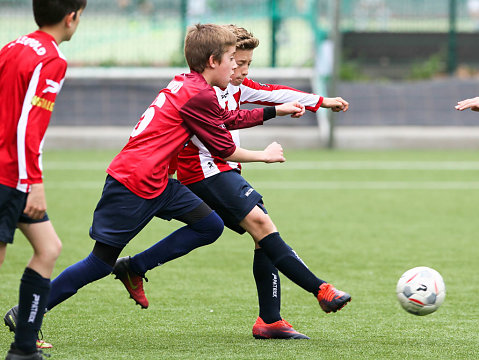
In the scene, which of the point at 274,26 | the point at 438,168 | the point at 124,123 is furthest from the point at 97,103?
the point at 438,168

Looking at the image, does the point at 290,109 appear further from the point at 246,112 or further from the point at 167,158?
the point at 167,158

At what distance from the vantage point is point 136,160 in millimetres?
4375

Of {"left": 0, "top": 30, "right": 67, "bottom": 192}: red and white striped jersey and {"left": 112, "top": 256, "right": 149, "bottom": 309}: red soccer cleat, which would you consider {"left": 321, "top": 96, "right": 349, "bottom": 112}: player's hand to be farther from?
{"left": 0, "top": 30, "right": 67, "bottom": 192}: red and white striped jersey

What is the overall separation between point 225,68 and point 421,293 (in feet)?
5.32

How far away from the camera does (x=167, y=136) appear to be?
14.5 ft

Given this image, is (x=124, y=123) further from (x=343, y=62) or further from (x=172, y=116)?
(x=172, y=116)

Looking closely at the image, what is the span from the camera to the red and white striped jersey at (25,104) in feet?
11.9

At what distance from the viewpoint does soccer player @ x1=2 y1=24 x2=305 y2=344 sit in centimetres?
436

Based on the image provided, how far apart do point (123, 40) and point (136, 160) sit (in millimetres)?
13105

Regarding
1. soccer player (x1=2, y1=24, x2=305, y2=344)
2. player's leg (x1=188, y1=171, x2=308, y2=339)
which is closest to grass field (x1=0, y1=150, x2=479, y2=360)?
player's leg (x1=188, y1=171, x2=308, y2=339)

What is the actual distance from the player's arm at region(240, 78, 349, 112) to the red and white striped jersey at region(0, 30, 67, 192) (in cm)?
165

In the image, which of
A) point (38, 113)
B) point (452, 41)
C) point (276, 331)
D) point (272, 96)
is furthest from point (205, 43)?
point (452, 41)

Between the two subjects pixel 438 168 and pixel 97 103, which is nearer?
pixel 438 168

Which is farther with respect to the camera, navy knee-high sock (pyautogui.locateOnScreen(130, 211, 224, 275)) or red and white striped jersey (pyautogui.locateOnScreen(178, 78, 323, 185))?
red and white striped jersey (pyautogui.locateOnScreen(178, 78, 323, 185))
